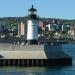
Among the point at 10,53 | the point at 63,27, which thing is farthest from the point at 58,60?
the point at 63,27

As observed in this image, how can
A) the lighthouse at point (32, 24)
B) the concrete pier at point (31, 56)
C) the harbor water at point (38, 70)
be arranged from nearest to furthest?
the harbor water at point (38, 70) < the concrete pier at point (31, 56) < the lighthouse at point (32, 24)

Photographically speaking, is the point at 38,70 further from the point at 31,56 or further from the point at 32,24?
the point at 32,24

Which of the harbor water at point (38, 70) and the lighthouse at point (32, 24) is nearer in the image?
the harbor water at point (38, 70)

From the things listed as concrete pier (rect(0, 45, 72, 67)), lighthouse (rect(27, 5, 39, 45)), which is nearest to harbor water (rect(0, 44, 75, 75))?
concrete pier (rect(0, 45, 72, 67))

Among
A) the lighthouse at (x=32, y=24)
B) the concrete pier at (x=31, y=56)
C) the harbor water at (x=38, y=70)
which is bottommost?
the harbor water at (x=38, y=70)

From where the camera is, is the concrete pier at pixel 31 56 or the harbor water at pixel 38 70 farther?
the concrete pier at pixel 31 56

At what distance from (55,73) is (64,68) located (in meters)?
4.82

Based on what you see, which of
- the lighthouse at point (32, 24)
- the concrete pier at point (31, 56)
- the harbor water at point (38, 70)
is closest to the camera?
the harbor water at point (38, 70)

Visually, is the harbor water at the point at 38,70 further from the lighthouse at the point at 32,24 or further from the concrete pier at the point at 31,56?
the lighthouse at the point at 32,24

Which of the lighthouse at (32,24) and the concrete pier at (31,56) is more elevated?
the lighthouse at (32,24)

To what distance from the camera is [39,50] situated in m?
54.0

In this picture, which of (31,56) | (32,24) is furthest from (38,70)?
(32,24)

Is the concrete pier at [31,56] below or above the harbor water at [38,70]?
above

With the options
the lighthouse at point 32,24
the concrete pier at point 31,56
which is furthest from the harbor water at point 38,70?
the lighthouse at point 32,24
